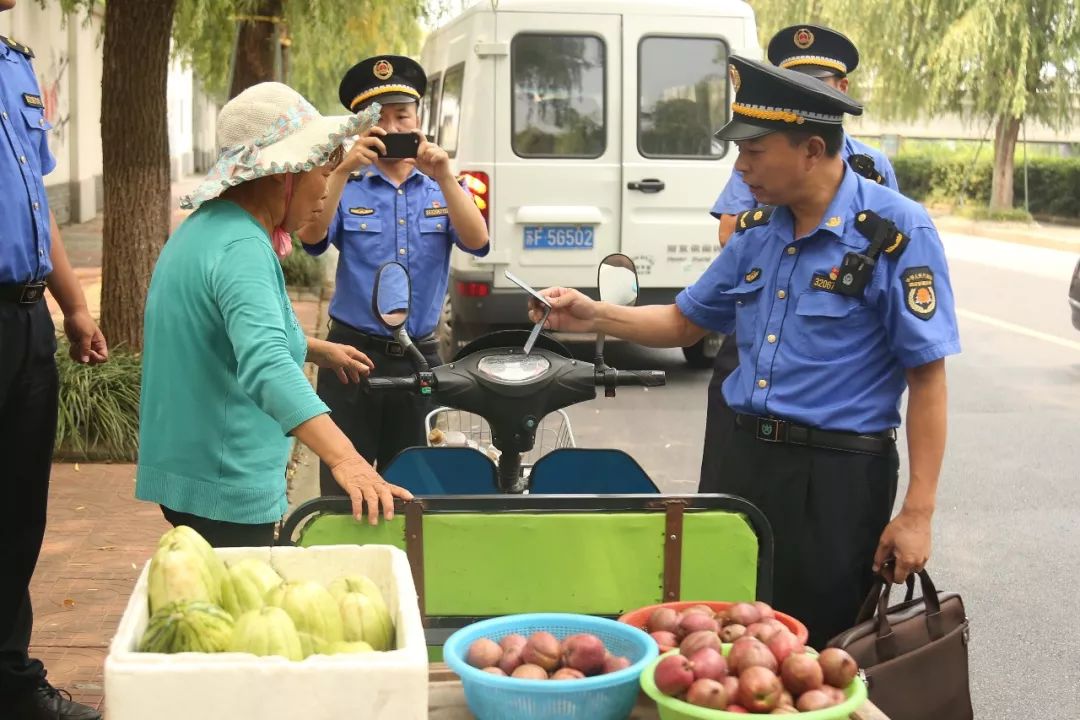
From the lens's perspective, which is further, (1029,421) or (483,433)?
(1029,421)

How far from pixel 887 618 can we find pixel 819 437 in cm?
50

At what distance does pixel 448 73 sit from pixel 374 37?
187 cm

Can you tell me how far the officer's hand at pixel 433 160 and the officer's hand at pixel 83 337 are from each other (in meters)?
1.17

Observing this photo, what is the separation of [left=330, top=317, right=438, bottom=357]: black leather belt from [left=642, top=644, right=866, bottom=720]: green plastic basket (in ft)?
8.68

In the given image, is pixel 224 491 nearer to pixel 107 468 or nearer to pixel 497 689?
pixel 497 689

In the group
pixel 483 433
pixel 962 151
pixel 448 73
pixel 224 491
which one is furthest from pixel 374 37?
pixel 962 151

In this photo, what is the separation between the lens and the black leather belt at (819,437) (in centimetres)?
332

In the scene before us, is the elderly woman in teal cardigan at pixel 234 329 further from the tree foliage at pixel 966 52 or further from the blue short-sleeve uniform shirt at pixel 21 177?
the tree foliage at pixel 966 52

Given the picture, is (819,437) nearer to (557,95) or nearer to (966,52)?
(557,95)

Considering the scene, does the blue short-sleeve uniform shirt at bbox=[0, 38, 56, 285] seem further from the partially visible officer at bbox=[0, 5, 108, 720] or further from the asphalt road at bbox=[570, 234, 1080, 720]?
the asphalt road at bbox=[570, 234, 1080, 720]

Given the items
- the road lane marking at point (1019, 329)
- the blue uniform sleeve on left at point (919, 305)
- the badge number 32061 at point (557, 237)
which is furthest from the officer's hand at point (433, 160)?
the road lane marking at point (1019, 329)

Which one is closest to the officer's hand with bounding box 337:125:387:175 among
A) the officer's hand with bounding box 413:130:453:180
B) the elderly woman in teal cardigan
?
the officer's hand with bounding box 413:130:453:180

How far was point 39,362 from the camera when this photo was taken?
3.94m

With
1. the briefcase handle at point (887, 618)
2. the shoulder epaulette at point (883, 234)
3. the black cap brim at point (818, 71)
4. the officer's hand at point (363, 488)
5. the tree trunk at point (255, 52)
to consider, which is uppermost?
the tree trunk at point (255, 52)
